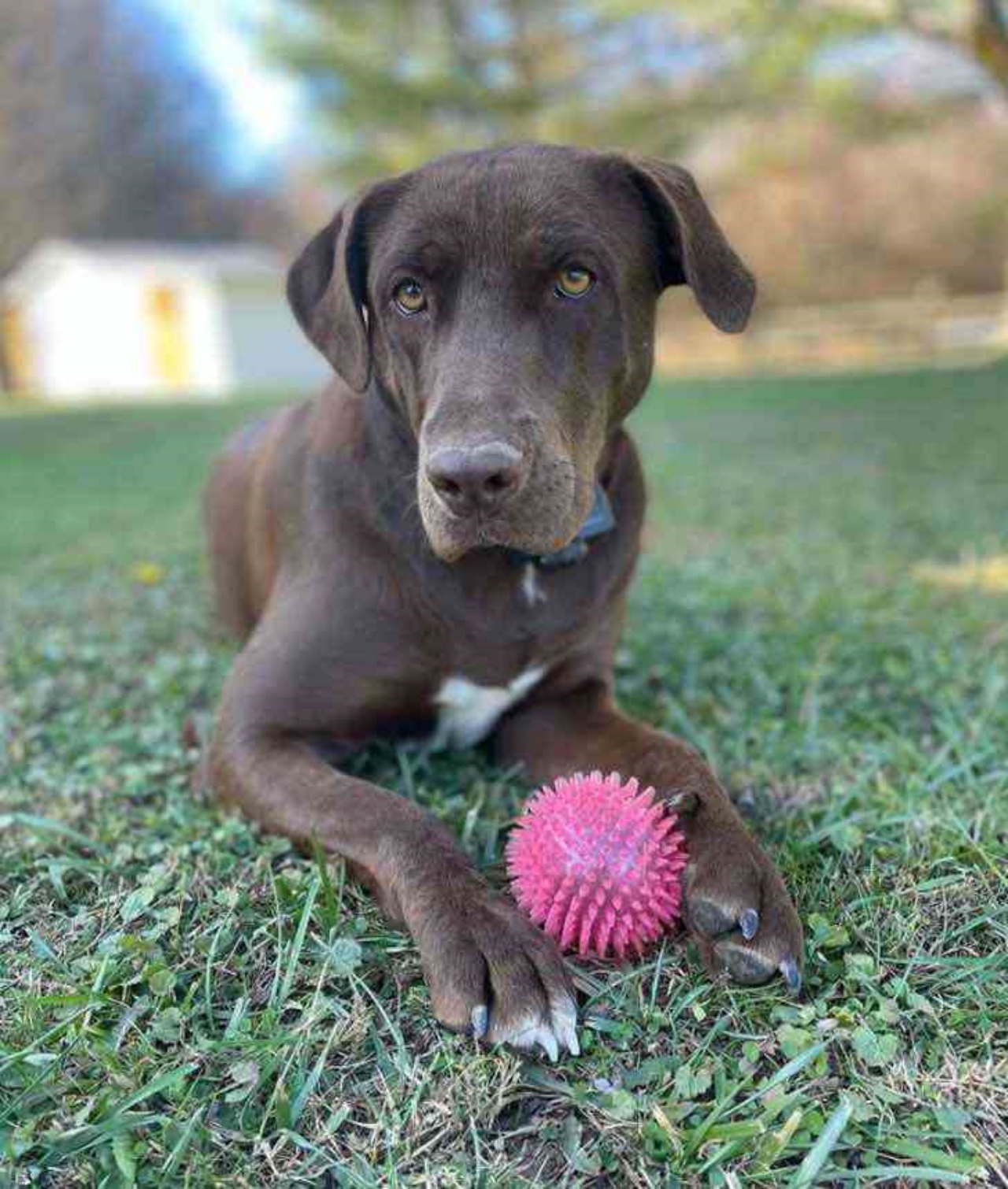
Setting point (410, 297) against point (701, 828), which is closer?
point (701, 828)

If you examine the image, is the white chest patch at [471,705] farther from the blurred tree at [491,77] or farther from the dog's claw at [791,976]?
the blurred tree at [491,77]

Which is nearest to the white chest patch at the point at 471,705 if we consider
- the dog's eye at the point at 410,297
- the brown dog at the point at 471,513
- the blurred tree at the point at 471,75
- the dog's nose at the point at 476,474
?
the brown dog at the point at 471,513

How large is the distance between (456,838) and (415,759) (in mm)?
433

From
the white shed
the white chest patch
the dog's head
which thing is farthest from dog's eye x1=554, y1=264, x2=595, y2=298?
the white shed

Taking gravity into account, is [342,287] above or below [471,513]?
above

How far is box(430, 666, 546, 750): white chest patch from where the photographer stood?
2.41 meters

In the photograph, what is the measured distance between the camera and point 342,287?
2367 millimetres

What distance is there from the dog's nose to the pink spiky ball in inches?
22.2

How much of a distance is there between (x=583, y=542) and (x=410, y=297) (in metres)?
0.68

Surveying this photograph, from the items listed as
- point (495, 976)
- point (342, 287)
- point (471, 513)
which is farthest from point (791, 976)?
point (342, 287)

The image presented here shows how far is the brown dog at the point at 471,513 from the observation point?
192cm

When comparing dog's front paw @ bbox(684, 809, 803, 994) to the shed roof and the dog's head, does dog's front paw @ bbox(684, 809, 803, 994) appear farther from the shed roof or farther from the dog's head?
the shed roof

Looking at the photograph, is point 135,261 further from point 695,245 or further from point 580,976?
point 580,976

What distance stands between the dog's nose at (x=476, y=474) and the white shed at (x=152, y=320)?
2966cm
